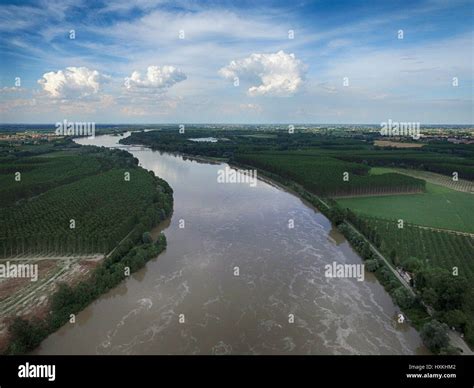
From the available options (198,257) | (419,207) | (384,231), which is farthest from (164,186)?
(419,207)

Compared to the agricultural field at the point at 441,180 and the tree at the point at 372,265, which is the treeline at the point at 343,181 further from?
the tree at the point at 372,265

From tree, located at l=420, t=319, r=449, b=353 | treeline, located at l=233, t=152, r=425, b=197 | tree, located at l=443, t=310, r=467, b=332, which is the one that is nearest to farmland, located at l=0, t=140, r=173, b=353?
tree, located at l=420, t=319, r=449, b=353

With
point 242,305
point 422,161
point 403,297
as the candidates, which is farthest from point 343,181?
point 422,161

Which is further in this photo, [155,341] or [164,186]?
[164,186]

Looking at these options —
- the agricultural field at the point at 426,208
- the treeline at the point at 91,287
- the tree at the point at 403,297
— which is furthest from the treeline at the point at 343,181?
the tree at the point at 403,297

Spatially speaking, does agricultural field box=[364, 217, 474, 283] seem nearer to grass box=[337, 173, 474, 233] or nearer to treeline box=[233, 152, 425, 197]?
grass box=[337, 173, 474, 233]

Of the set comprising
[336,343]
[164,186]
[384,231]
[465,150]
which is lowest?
[336,343]
